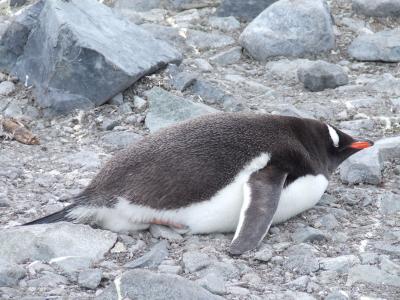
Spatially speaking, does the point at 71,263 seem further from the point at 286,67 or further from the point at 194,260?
the point at 286,67

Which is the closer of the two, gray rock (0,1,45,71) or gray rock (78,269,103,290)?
gray rock (78,269,103,290)

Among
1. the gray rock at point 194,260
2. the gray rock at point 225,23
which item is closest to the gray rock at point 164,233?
the gray rock at point 194,260

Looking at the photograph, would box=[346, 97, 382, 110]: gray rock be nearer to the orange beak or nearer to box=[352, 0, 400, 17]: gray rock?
the orange beak

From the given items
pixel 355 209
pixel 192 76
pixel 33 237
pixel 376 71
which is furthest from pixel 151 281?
pixel 376 71

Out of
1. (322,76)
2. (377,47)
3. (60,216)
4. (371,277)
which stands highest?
(60,216)

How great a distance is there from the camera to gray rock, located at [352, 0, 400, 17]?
21.9ft

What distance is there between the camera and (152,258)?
3.24 m

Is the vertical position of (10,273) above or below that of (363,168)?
above

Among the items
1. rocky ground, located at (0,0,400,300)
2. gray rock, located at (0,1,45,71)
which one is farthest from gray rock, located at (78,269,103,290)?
gray rock, located at (0,1,45,71)

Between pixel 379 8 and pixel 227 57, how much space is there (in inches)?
57.9

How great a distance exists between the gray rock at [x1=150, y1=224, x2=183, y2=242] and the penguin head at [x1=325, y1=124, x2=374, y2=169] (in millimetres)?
1071

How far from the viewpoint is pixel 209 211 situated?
3.49m

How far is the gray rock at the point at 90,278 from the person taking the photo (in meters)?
2.96

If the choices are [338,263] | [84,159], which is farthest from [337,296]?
[84,159]
